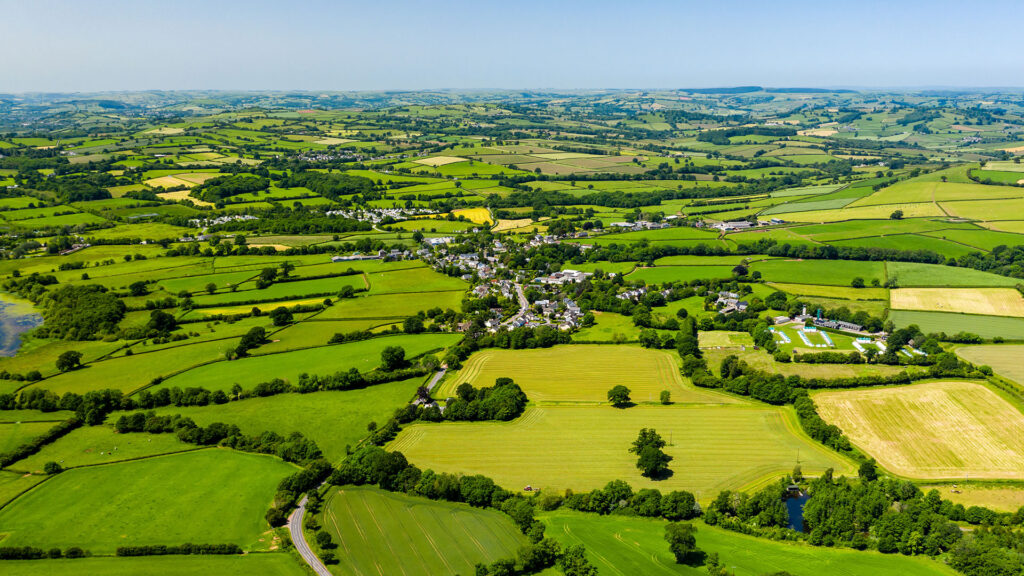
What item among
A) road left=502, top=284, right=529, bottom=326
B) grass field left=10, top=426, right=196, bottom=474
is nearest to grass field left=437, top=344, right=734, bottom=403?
road left=502, top=284, right=529, bottom=326

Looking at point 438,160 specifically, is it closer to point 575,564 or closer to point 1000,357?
point 1000,357

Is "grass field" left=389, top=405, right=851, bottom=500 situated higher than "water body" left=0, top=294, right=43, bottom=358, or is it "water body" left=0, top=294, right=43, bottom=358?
"water body" left=0, top=294, right=43, bottom=358

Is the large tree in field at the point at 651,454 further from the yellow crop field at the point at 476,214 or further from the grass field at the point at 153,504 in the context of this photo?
the yellow crop field at the point at 476,214

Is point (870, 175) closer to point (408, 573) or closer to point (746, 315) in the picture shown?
point (746, 315)

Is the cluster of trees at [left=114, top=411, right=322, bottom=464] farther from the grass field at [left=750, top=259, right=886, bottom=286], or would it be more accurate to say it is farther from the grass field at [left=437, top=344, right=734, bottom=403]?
the grass field at [left=750, top=259, right=886, bottom=286]

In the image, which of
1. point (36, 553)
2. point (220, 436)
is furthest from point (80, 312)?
point (36, 553)

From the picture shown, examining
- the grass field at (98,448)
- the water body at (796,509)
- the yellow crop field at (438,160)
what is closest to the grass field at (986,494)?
the water body at (796,509)
